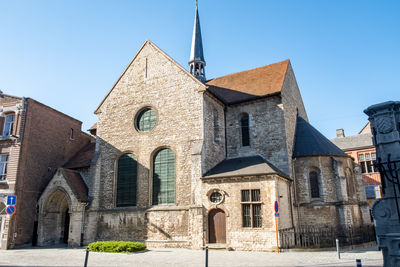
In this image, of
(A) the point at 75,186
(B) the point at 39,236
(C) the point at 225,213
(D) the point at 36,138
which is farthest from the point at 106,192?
(C) the point at 225,213

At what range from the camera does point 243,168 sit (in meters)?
18.5

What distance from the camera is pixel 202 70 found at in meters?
32.6

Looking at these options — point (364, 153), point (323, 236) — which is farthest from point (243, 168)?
point (364, 153)

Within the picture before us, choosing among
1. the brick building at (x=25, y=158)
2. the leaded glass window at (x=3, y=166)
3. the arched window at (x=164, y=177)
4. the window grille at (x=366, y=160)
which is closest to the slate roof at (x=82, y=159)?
the brick building at (x=25, y=158)

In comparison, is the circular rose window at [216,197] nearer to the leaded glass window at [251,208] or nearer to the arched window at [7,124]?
the leaded glass window at [251,208]

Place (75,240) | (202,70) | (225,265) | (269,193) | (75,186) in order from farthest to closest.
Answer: (202,70)
(75,186)
(75,240)
(269,193)
(225,265)

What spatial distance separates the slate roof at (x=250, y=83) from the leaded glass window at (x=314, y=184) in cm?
593

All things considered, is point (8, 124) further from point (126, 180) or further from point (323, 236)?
point (323, 236)

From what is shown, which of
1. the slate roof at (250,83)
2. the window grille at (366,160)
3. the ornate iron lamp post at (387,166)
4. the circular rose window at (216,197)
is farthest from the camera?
the window grille at (366,160)

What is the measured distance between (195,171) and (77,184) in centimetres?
871

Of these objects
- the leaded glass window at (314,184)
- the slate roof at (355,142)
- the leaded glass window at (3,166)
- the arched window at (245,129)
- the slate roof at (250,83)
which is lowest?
the leaded glass window at (314,184)

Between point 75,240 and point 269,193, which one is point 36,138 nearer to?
point 75,240

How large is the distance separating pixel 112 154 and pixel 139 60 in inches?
282

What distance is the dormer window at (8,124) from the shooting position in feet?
73.9
